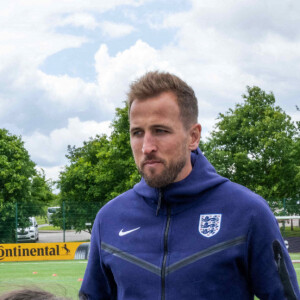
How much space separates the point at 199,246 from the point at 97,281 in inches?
22.8

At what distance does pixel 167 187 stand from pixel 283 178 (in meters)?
35.7

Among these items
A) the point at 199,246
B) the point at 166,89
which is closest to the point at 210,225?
the point at 199,246

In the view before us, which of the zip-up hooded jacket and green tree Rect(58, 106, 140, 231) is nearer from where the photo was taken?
the zip-up hooded jacket

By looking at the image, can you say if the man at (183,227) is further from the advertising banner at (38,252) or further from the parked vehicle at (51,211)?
the parked vehicle at (51,211)

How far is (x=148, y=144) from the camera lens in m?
2.40

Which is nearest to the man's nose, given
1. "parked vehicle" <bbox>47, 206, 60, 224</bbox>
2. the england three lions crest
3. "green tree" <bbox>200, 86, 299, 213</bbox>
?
the england three lions crest

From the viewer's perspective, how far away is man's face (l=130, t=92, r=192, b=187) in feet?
7.95

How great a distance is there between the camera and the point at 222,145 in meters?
Answer: 39.8

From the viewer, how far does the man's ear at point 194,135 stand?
100 inches

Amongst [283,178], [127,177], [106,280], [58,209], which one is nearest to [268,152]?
[283,178]

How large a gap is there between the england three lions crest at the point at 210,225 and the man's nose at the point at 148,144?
1.20 feet

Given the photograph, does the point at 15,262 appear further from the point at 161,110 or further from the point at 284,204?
the point at 161,110

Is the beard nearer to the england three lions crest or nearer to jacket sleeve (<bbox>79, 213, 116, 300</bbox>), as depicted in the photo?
the england three lions crest

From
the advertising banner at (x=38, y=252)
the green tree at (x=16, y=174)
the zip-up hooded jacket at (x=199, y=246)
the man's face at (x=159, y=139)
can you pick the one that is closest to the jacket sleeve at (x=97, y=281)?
the zip-up hooded jacket at (x=199, y=246)
